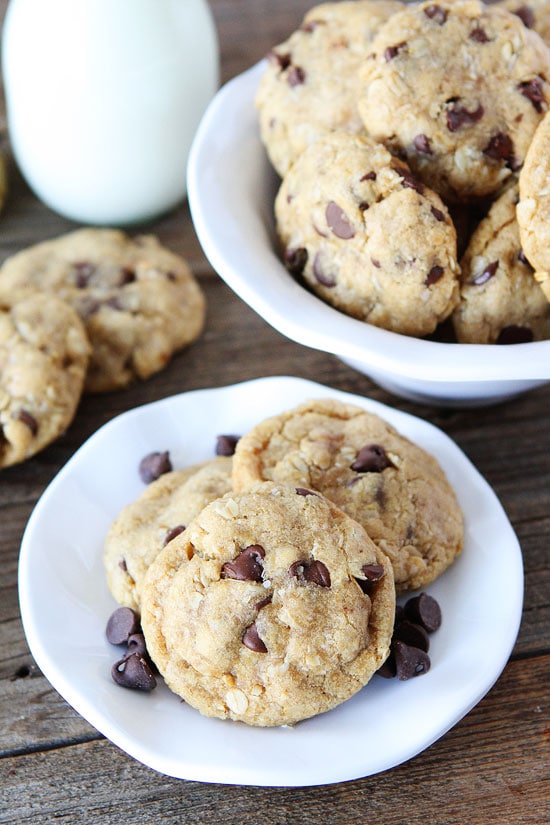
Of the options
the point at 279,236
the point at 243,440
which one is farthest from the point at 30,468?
the point at 279,236

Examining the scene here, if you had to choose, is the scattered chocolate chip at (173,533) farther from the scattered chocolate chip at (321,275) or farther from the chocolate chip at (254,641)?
the scattered chocolate chip at (321,275)

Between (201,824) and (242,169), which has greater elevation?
(242,169)

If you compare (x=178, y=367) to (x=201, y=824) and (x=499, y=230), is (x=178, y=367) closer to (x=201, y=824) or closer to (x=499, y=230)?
(x=499, y=230)

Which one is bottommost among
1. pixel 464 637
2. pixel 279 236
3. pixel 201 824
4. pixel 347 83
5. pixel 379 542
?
pixel 201 824

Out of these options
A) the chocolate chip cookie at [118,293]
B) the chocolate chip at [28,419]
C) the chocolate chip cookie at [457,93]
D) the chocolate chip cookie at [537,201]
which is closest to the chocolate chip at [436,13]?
the chocolate chip cookie at [457,93]

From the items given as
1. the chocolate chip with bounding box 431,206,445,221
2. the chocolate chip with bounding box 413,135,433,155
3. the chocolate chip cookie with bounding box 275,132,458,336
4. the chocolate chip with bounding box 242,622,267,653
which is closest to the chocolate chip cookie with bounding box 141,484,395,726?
the chocolate chip with bounding box 242,622,267,653
